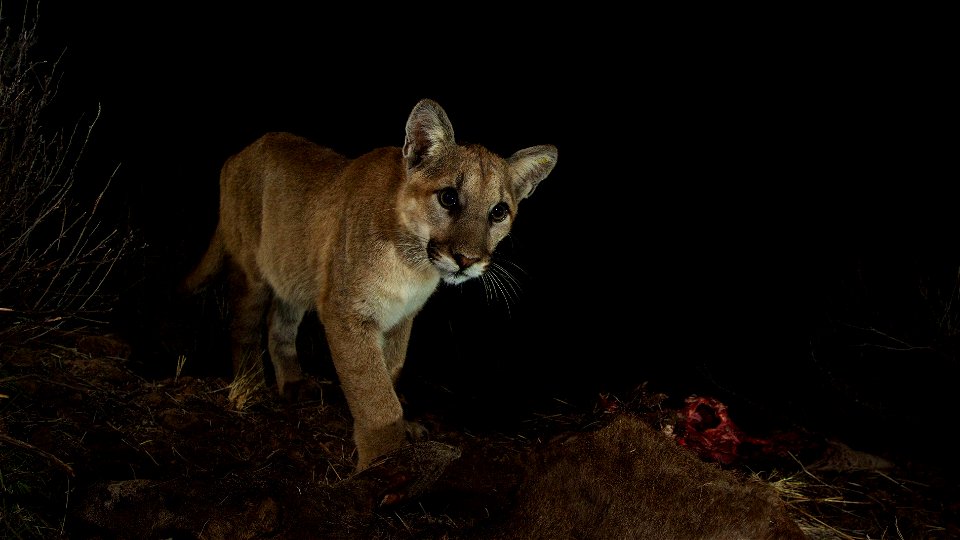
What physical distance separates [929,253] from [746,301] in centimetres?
165

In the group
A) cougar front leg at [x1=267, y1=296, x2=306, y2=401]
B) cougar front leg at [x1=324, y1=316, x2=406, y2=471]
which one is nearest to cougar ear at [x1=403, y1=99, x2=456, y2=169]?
cougar front leg at [x1=324, y1=316, x2=406, y2=471]

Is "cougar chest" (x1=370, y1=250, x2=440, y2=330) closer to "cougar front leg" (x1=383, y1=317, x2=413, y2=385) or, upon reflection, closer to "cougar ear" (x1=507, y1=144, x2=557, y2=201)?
"cougar front leg" (x1=383, y1=317, x2=413, y2=385)

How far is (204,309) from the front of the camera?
6.82m

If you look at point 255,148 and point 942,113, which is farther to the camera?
point 942,113

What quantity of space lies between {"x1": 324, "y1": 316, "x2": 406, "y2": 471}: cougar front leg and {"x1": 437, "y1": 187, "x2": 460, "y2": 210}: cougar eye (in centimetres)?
85

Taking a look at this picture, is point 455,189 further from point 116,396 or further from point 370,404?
point 116,396

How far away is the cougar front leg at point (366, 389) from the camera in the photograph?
4.41 m

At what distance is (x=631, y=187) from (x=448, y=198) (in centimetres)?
476

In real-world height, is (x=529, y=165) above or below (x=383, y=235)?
above

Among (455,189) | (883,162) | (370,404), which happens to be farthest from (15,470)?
(883,162)

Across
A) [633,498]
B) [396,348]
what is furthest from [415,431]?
[633,498]

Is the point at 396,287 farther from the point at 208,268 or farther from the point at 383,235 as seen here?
the point at 208,268

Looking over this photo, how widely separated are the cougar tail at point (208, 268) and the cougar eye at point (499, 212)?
280cm

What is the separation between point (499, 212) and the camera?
4730mm
